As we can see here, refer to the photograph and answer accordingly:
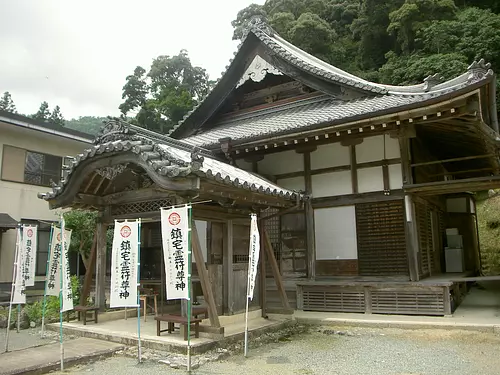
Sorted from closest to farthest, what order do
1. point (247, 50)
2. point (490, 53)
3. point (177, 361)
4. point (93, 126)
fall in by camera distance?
point (177, 361) < point (247, 50) < point (490, 53) < point (93, 126)

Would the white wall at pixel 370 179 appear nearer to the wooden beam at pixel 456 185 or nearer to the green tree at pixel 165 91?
the wooden beam at pixel 456 185

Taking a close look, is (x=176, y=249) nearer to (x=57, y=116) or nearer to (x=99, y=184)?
(x=99, y=184)

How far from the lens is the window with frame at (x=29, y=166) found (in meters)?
15.7

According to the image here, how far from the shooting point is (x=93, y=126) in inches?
2505

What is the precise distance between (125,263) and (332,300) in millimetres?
5582

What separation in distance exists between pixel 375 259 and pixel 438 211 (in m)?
5.49

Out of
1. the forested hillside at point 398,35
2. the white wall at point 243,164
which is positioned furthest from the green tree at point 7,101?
the white wall at point 243,164

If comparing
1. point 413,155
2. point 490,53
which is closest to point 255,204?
point 413,155

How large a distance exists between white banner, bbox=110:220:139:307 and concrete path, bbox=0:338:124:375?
90cm

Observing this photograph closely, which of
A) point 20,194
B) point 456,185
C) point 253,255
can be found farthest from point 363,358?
point 20,194

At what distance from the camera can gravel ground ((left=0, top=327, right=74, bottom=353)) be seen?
7912mm

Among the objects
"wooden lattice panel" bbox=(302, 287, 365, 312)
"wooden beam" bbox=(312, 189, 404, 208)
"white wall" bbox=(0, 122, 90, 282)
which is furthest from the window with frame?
"wooden lattice panel" bbox=(302, 287, 365, 312)

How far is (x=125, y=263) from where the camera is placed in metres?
6.96

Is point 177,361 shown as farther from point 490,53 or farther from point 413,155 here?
point 490,53
